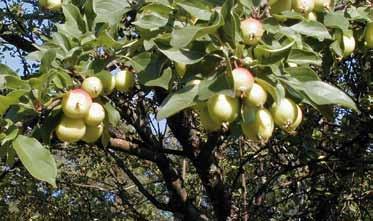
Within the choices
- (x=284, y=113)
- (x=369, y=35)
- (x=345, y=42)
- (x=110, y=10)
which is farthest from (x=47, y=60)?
(x=369, y=35)

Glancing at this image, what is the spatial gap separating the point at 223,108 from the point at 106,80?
0.40 metres

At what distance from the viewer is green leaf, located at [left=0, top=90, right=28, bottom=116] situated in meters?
1.63

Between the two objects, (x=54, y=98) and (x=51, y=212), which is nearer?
(x=54, y=98)

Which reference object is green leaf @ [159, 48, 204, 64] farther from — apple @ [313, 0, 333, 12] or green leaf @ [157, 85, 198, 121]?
apple @ [313, 0, 333, 12]

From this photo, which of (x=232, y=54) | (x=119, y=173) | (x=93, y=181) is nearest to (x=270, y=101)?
(x=232, y=54)

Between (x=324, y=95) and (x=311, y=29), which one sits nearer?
(x=324, y=95)

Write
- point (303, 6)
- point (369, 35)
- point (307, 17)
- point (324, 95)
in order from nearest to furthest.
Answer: point (324, 95) → point (303, 6) → point (307, 17) → point (369, 35)

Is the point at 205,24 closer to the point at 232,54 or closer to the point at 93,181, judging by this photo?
the point at 232,54

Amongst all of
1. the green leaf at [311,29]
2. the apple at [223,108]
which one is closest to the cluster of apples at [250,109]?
the apple at [223,108]

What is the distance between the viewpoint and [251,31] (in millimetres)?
1535

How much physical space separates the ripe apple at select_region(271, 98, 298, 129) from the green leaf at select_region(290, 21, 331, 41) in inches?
8.7

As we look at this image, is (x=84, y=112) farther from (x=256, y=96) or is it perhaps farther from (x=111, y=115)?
(x=256, y=96)

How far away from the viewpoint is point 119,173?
6492 millimetres

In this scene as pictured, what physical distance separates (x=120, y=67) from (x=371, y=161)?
2135 millimetres
